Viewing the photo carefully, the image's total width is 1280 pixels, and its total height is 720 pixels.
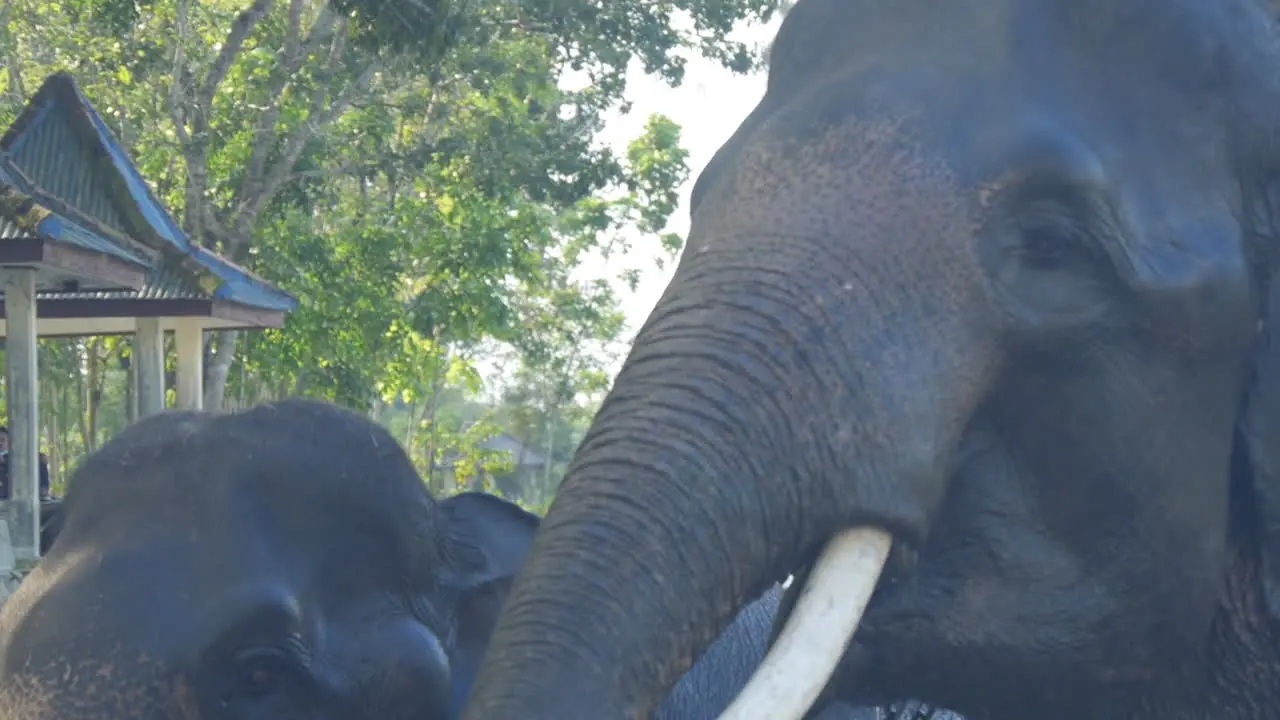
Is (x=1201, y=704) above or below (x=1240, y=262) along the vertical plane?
below

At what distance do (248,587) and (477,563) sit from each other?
0.50 m

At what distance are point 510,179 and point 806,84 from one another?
731 inches

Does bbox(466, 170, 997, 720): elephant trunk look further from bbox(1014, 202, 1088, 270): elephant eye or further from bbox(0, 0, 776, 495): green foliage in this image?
bbox(0, 0, 776, 495): green foliage

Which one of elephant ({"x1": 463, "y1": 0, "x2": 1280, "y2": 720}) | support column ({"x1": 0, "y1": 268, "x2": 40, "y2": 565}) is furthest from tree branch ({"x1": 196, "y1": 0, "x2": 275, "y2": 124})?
elephant ({"x1": 463, "y1": 0, "x2": 1280, "y2": 720})

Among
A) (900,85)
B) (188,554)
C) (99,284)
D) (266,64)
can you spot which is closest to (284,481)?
(188,554)

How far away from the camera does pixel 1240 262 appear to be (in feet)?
7.41

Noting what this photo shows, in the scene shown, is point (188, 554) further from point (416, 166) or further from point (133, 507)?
point (416, 166)

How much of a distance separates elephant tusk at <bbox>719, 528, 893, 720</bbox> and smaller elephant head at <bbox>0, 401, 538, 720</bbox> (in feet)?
1.74

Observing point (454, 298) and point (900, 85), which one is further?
point (454, 298)

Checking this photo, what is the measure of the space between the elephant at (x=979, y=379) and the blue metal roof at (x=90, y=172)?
11447 mm

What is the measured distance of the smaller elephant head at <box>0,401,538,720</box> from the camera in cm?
206

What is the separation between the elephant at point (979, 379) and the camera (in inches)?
78.0

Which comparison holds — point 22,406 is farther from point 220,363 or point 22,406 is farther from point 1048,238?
point 1048,238

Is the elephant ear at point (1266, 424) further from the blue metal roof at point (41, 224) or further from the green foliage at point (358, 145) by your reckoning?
the green foliage at point (358, 145)
